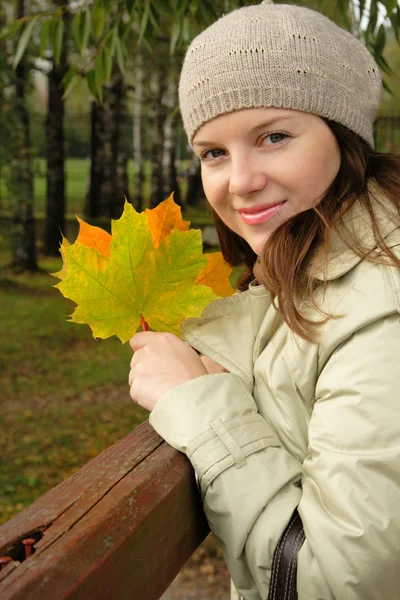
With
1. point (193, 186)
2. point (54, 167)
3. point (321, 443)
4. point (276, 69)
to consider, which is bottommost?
point (193, 186)

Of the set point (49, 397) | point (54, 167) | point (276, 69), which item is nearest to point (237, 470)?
point (276, 69)

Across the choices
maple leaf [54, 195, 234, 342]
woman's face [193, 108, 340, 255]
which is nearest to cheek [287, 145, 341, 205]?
woman's face [193, 108, 340, 255]

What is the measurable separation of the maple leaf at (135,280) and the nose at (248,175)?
0.45 feet

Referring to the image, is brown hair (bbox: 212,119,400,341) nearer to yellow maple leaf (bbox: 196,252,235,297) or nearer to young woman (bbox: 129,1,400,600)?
young woman (bbox: 129,1,400,600)

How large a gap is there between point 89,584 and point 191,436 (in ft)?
1.27

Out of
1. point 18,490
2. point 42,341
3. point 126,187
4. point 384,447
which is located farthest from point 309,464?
point 126,187

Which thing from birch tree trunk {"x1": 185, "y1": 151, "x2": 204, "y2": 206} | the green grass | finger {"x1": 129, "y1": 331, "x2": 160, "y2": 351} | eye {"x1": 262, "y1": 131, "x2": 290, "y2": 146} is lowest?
the green grass

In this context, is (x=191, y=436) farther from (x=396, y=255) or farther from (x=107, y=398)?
(x=107, y=398)

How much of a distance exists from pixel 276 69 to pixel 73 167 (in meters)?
8.80

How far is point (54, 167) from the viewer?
29.7 feet

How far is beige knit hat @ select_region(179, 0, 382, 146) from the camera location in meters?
1.32

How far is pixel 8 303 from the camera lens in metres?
7.64

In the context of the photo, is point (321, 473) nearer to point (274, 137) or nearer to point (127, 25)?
point (274, 137)

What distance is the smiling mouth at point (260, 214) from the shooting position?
4.36ft
